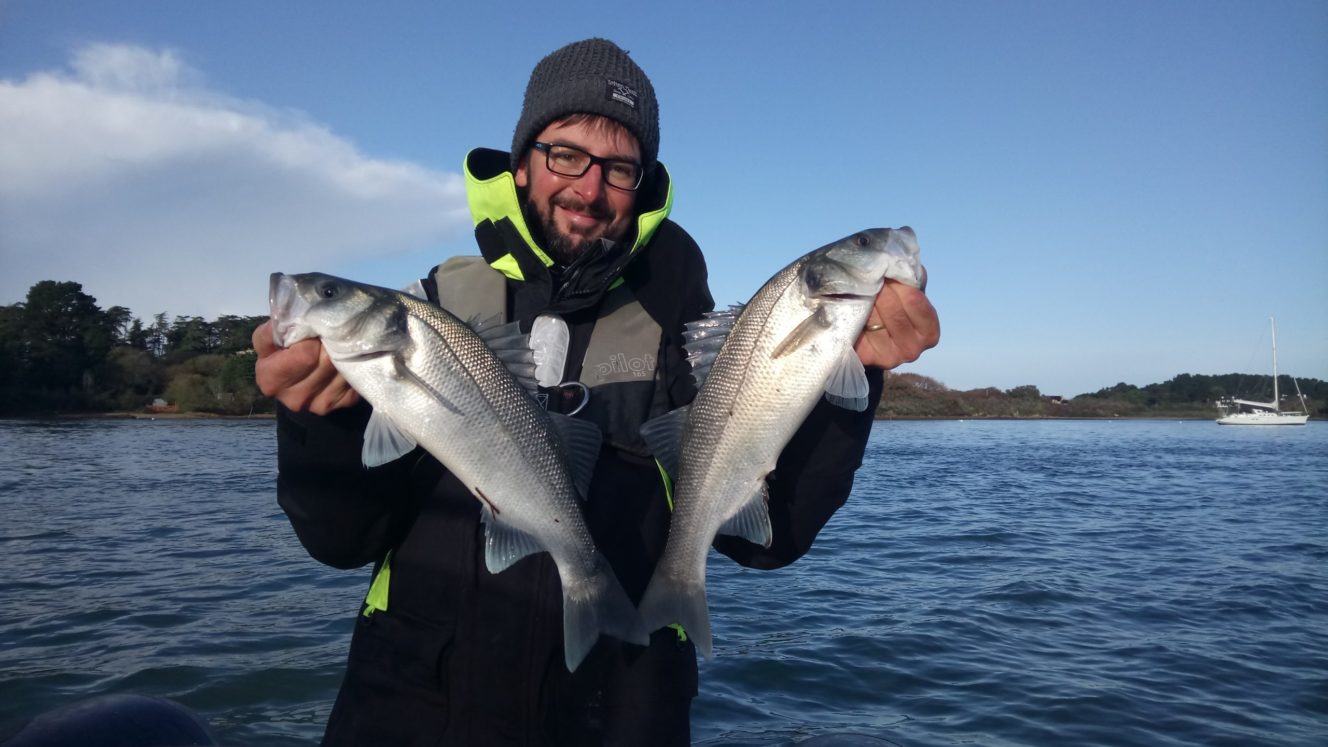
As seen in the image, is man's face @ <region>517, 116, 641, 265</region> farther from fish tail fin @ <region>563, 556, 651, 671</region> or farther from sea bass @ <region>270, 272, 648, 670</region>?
fish tail fin @ <region>563, 556, 651, 671</region>

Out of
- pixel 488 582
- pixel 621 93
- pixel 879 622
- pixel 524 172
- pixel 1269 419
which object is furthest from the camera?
pixel 1269 419

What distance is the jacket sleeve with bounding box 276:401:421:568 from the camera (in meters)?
2.71

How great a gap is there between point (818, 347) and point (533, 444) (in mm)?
1101

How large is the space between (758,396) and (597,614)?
98 centimetres

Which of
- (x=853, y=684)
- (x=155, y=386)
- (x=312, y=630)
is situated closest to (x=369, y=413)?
(x=853, y=684)

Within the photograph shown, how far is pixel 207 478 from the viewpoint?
2317 cm

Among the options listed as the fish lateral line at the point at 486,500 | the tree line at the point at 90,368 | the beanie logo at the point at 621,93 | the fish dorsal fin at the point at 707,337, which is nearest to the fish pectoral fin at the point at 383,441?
the fish lateral line at the point at 486,500

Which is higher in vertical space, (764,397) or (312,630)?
(764,397)

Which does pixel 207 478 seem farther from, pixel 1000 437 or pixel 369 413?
pixel 1000 437

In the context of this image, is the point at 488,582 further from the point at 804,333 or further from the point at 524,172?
the point at 524,172

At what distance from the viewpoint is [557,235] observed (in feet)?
10.9

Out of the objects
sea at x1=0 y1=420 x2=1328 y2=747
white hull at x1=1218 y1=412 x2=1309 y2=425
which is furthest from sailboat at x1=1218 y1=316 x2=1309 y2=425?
sea at x1=0 y1=420 x2=1328 y2=747

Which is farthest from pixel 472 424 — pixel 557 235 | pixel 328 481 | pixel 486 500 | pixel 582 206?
pixel 582 206

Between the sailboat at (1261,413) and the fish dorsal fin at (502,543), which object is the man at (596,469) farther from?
the sailboat at (1261,413)
